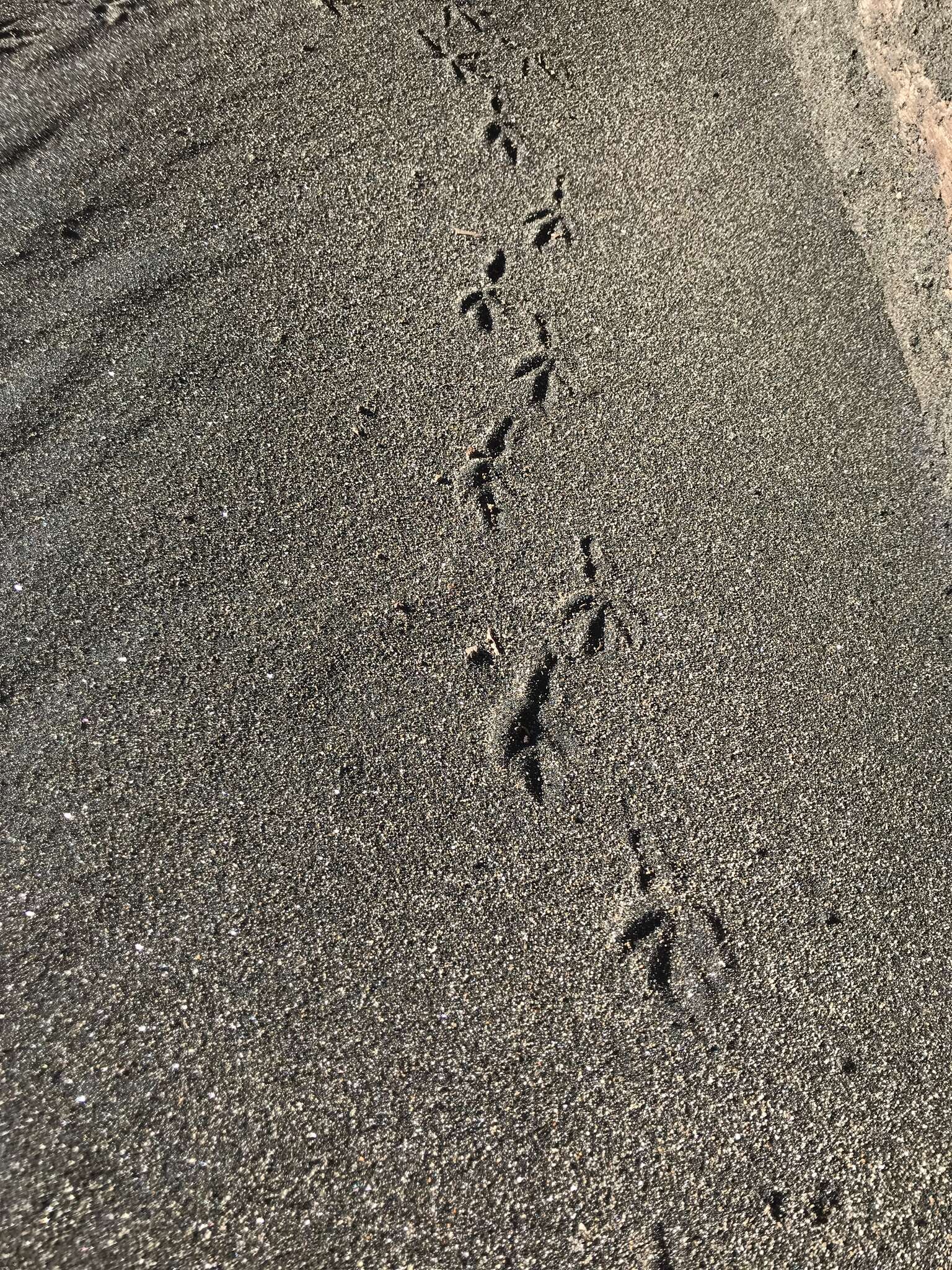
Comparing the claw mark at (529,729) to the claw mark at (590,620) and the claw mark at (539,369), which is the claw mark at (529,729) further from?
the claw mark at (539,369)

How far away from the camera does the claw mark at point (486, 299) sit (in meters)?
2.71

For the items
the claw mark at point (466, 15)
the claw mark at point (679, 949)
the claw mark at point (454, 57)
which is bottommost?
the claw mark at point (679, 949)

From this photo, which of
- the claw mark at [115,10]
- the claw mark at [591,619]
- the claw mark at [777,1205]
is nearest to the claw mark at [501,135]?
the claw mark at [115,10]

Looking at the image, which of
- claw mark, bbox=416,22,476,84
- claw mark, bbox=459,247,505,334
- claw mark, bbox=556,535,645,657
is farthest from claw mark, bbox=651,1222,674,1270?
claw mark, bbox=416,22,476,84

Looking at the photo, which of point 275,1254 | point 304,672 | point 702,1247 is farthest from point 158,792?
point 702,1247

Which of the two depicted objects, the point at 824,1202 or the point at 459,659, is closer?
the point at 824,1202

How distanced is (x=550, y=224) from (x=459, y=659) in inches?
56.1

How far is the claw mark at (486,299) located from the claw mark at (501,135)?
410mm

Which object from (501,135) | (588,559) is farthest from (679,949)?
(501,135)

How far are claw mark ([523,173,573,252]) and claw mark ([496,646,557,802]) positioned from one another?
131 cm

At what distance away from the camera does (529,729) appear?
2182 mm

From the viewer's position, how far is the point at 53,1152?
1.66 meters

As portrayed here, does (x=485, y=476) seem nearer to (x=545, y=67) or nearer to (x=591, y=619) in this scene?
(x=591, y=619)

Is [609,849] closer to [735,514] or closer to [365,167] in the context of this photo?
[735,514]
